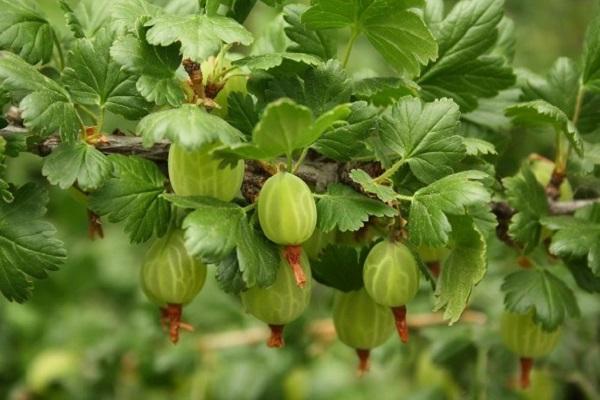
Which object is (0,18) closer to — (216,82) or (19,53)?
(19,53)

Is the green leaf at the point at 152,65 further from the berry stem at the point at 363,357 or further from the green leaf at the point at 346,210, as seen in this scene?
the berry stem at the point at 363,357

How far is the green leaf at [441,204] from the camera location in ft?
2.81

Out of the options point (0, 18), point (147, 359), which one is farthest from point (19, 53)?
point (147, 359)

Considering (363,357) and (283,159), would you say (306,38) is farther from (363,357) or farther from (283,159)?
(363,357)

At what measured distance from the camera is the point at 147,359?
1812 mm

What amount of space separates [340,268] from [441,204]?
0.18 metres

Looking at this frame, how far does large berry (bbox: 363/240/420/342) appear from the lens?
0.91 metres

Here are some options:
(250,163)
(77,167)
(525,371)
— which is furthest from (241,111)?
(525,371)

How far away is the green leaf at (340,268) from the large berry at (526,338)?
25 centimetres

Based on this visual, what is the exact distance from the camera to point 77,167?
86 centimetres

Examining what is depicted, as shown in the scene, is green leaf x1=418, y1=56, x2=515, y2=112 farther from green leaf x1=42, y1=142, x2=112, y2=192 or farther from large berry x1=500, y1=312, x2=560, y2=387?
green leaf x1=42, y1=142, x2=112, y2=192

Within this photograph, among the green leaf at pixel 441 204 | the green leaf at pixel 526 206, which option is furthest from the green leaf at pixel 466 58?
the green leaf at pixel 441 204

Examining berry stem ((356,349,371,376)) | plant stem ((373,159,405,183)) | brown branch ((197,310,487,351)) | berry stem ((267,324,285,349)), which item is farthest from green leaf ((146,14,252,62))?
brown branch ((197,310,487,351))

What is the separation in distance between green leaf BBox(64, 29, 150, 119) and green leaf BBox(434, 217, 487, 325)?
1.15 ft
